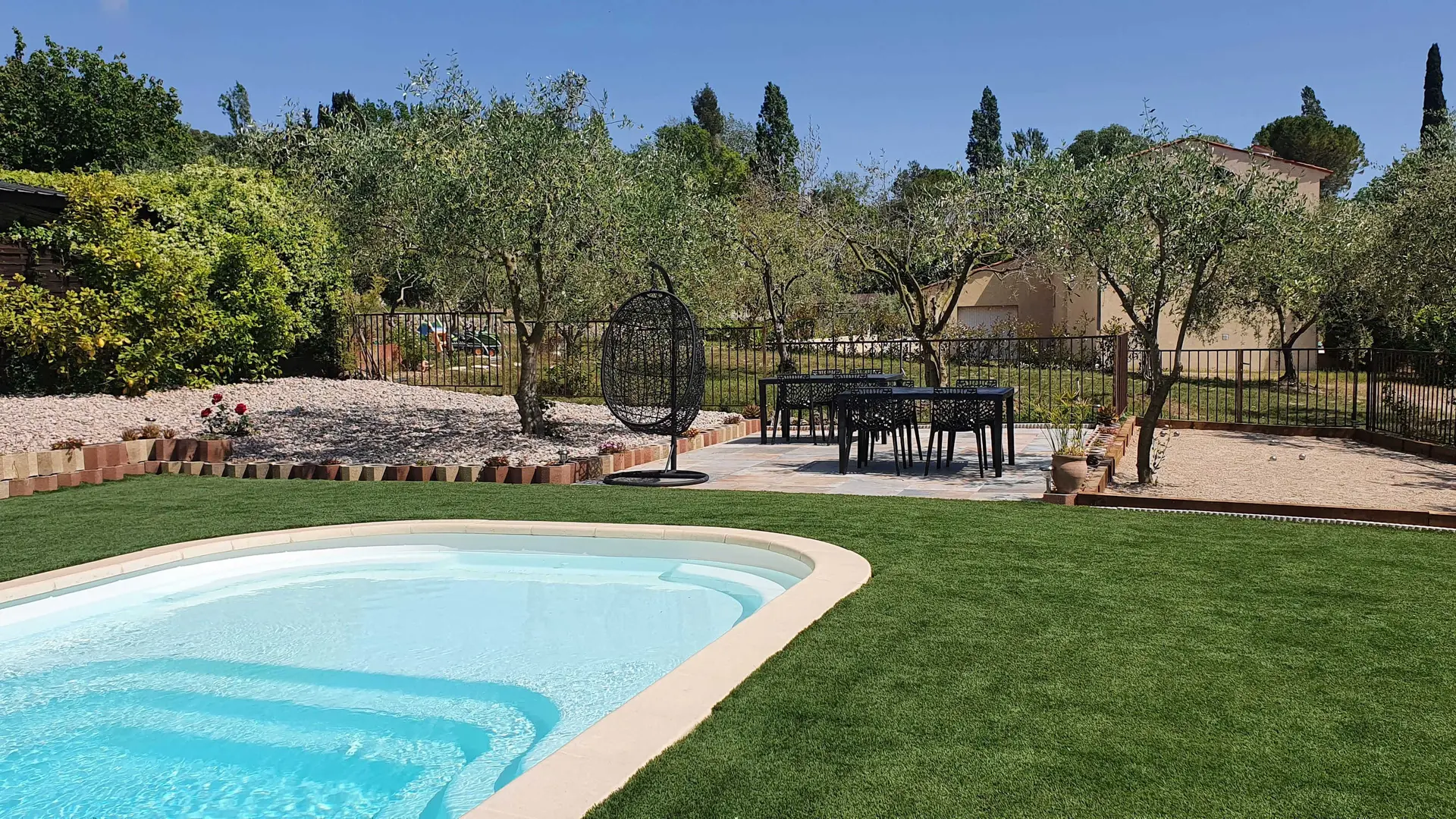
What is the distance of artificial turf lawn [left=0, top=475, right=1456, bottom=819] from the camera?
9.00 ft

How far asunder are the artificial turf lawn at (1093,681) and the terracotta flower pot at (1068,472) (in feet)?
3.07

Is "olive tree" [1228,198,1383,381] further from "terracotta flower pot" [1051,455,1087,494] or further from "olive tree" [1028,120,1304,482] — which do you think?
"terracotta flower pot" [1051,455,1087,494]

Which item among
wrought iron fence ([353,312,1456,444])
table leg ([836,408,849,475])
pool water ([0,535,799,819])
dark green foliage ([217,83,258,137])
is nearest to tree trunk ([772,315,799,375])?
wrought iron fence ([353,312,1456,444])

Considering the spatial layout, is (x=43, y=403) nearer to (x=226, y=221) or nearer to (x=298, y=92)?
(x=226, y=221)

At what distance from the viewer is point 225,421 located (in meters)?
11.9

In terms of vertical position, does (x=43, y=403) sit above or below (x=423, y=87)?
below

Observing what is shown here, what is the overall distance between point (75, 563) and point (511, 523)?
9.22 feet

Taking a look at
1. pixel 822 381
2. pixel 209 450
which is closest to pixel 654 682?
pixel 209 450

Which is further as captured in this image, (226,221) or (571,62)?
(226,221)

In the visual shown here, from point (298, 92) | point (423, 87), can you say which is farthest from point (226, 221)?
point (298, 92)

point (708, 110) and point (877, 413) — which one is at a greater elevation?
point (708, 110)

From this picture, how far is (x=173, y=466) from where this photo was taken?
34.9 ft

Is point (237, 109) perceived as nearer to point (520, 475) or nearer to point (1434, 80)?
point (520, 475)

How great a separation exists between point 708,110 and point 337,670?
94272 mm
